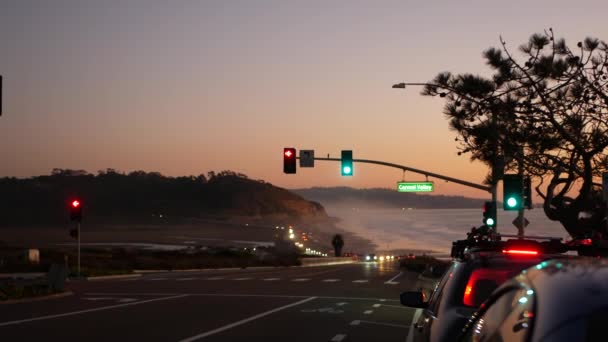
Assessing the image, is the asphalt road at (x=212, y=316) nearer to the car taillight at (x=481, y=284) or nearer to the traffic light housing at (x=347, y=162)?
the car taillight at (x=481, y=284)

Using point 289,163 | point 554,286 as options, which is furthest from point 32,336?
point 289,163

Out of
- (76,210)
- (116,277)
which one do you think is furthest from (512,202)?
(116,277)

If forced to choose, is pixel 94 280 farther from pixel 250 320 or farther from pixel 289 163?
pixel 250 320

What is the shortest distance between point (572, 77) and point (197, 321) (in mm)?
9086

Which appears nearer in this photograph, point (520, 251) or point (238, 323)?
point (520, 251)

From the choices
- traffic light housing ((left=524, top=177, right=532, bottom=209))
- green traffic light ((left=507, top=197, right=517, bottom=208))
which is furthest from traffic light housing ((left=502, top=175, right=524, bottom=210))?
traffic light housing ((left=524, top=177, right=532, bottom=209))

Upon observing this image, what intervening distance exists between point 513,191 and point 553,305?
26.4 m

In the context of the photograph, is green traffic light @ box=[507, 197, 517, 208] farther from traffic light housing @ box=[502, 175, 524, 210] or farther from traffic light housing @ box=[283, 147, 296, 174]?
traffic light housing @ box=[283, 147, 296, 174]

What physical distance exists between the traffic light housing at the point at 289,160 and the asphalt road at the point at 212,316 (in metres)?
8.89

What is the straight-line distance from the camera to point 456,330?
6.30m

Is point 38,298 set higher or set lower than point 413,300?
lower

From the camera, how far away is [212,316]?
20.0 m

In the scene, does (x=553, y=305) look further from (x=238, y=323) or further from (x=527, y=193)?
(x=527, y=193)

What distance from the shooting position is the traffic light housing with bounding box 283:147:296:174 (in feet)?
128
